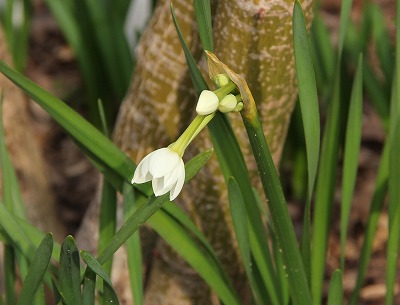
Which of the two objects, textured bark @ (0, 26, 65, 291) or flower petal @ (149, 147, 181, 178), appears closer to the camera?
flower petal @ (149, 147, 181, 178)

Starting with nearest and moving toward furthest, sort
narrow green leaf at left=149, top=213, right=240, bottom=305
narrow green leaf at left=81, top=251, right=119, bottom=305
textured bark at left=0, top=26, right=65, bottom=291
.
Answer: narrow green leaf at left=81, top=251, right=119, bottom=305
narrow green leaf at left=149, top=213, right=240, bottom=305
textured bark at left=0, top=26, right=65, bottom=291

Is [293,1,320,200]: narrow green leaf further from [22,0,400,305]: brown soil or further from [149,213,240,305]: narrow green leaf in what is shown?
[22,0,400,305]: brown soil

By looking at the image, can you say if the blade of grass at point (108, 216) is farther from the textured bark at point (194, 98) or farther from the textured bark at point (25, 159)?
the textured bark at point (25, 159)

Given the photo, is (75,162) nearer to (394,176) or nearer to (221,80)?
(394,176)

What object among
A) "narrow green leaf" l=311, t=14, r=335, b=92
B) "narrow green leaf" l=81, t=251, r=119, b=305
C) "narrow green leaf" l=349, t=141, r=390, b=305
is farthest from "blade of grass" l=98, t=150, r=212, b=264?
"narrow green leaf" l=311, t=14, r=335, b=92

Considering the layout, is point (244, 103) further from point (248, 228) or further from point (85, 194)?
point (85, 194)
